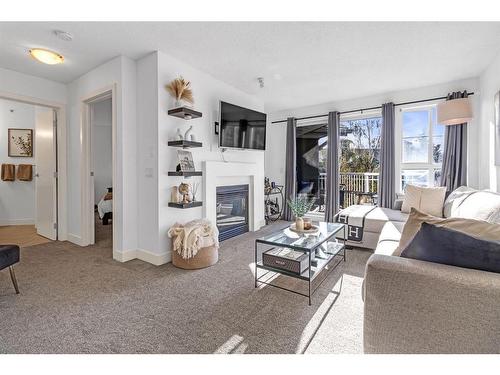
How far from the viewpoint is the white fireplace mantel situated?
334 centimetres

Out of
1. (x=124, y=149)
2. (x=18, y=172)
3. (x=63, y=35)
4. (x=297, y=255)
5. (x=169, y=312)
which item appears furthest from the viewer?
(x=18, y=172)

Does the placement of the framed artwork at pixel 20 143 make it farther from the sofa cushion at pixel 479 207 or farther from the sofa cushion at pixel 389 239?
the sofa cushion at pixel 479 207

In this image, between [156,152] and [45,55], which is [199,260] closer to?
[156,152]

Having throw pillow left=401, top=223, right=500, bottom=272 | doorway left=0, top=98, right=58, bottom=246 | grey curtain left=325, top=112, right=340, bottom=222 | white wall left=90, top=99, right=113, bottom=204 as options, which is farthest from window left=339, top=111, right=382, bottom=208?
doorway left=0, top=98, right=58, bottom=246

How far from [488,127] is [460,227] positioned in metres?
2.92

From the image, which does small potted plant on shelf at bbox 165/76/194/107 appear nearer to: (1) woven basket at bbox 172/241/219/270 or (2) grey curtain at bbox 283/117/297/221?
(1) woven basket at bbox 172/241/219/270

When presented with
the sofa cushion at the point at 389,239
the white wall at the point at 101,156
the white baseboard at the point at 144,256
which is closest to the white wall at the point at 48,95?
the white baseboard at the point at 144,256

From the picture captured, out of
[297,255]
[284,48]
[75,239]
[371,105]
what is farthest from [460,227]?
[75,239]

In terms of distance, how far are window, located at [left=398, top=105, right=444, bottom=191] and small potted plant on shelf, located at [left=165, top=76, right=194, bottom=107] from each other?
11.7ft

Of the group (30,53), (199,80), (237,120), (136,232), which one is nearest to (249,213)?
(237,120)

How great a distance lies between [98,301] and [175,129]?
192cm

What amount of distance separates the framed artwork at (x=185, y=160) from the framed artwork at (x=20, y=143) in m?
4.17

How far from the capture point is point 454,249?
107cm

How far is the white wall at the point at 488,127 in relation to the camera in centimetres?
290
